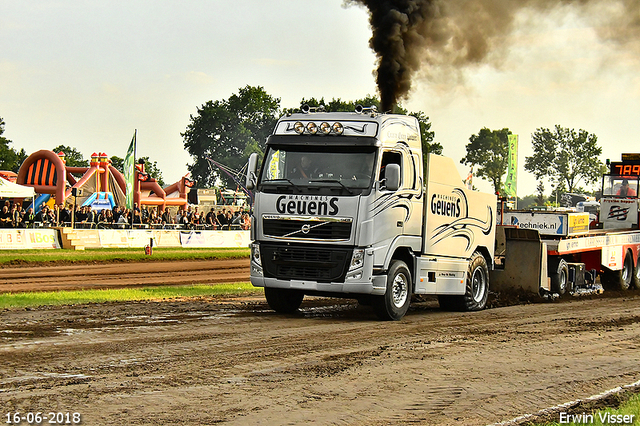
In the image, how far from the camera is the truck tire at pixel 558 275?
707 inches

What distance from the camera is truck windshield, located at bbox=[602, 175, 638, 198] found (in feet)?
77.2

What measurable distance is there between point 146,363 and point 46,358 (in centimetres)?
120

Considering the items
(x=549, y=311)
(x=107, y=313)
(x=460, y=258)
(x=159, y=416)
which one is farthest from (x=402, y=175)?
(x=159, y=416)

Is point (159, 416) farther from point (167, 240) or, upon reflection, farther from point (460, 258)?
point (167, 240)

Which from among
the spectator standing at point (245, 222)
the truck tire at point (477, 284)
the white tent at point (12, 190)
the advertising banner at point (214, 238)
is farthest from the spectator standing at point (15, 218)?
the truck tire at point (477, 284)

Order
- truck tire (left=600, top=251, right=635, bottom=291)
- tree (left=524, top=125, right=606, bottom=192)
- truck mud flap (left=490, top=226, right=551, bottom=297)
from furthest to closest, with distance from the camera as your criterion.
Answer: tree (left=524, top=125, right=606, bottom=192)
truck tire (left=600, top=251, right=635, bottom=291)
truck mud flap (left=490, top=226, right=551, bottom=297)

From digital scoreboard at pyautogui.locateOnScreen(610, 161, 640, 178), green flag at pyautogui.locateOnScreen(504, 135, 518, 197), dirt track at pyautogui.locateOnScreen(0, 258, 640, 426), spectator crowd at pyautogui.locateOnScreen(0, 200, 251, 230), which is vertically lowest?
dirt track at pyautogui.locateOnScreen(0, 258, 640, 426)

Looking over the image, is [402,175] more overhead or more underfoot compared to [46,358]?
more overhead

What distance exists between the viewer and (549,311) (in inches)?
599

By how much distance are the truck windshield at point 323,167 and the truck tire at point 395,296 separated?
5.54ft

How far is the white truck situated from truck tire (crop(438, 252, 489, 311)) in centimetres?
139

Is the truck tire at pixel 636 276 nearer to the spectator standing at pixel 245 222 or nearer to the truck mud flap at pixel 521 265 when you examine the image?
the truck mud flap at pixel 521 265

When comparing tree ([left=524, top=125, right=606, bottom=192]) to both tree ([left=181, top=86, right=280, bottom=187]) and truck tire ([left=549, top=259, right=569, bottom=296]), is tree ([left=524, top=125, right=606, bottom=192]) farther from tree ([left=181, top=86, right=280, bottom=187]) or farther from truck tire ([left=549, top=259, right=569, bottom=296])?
truck tire ([left=549, top=259, right=569, bottom=296])

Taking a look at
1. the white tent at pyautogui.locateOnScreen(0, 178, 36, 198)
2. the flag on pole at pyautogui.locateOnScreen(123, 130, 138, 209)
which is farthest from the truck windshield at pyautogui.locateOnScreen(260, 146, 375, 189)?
the white tent at pyautogui.locateOnScreen(0, 178, 36, 198)
